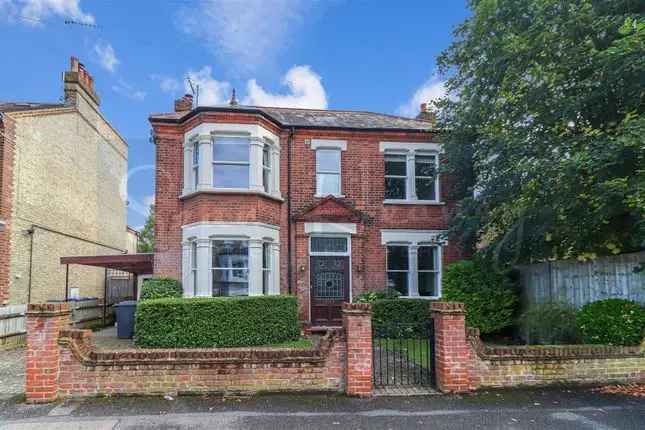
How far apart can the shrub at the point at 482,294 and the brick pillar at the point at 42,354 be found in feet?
28.3

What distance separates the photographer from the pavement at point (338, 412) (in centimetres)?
539

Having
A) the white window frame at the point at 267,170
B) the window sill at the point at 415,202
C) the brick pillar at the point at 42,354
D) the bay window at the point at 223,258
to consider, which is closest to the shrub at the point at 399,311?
the window sill at the point at 415,202

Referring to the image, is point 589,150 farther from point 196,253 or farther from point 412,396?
point 196,253

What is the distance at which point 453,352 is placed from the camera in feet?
21.4

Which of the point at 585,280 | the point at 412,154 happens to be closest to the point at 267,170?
the point at 412,154

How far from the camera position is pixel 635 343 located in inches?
285

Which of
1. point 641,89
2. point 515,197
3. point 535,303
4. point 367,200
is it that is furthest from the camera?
point 367,200

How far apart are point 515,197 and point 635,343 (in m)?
3.79

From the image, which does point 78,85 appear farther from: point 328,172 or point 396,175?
point 396,175

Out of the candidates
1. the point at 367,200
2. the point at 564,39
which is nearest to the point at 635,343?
the point at 564,39

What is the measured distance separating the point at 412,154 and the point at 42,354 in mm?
11445

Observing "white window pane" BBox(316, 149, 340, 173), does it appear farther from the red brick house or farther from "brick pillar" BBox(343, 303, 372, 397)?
"brick pillar" BBox(343, 303, 372, 397)

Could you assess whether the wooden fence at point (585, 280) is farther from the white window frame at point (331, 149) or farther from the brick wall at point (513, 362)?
the white window frame at point (331, 149)

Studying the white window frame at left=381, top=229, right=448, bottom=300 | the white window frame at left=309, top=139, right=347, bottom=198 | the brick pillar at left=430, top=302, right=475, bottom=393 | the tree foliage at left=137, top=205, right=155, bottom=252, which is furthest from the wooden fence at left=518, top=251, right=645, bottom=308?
the tree foliage at left=137, top=205, right=155, bottom=252
